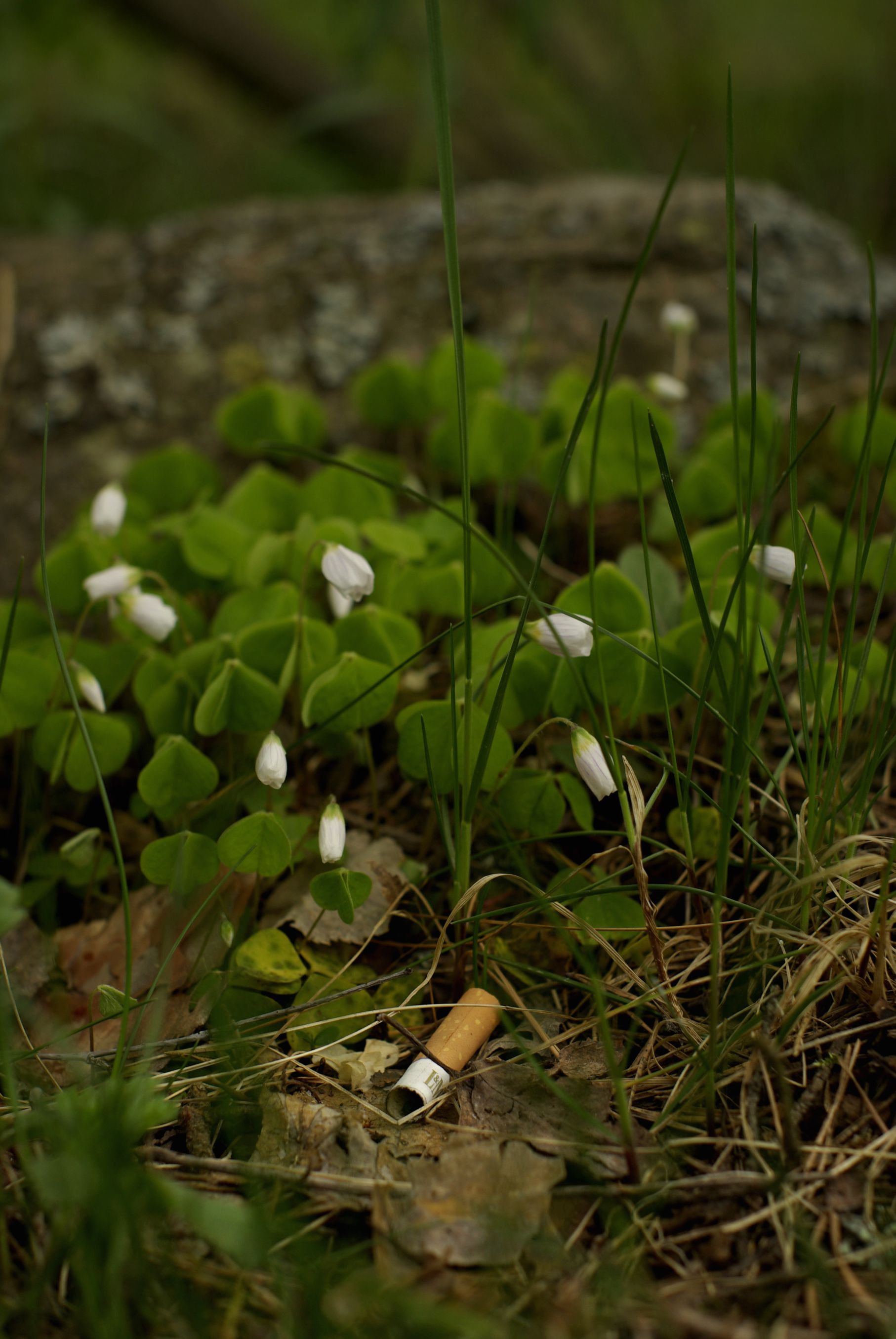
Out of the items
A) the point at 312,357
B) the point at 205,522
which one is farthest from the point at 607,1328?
the point at 312,357

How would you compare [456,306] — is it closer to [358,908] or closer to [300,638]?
[300,638]

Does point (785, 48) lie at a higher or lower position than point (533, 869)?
higher

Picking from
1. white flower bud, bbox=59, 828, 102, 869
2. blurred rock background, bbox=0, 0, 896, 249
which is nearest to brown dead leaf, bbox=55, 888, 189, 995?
white flower bud, bbox=59, 828, 102, 869

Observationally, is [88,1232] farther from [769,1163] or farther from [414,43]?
[414,43]

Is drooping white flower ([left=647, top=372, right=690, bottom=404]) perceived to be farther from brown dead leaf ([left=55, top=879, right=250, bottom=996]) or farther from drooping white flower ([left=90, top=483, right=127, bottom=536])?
brown dead leaf ([left=55, top=879, right=250, bottom=996])

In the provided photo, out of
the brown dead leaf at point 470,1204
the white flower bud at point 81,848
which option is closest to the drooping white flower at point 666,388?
the white flower bud at point 81,848

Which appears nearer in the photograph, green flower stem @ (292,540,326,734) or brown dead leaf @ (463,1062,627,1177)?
brown dead leaf @ (463,1062,627,1177)
